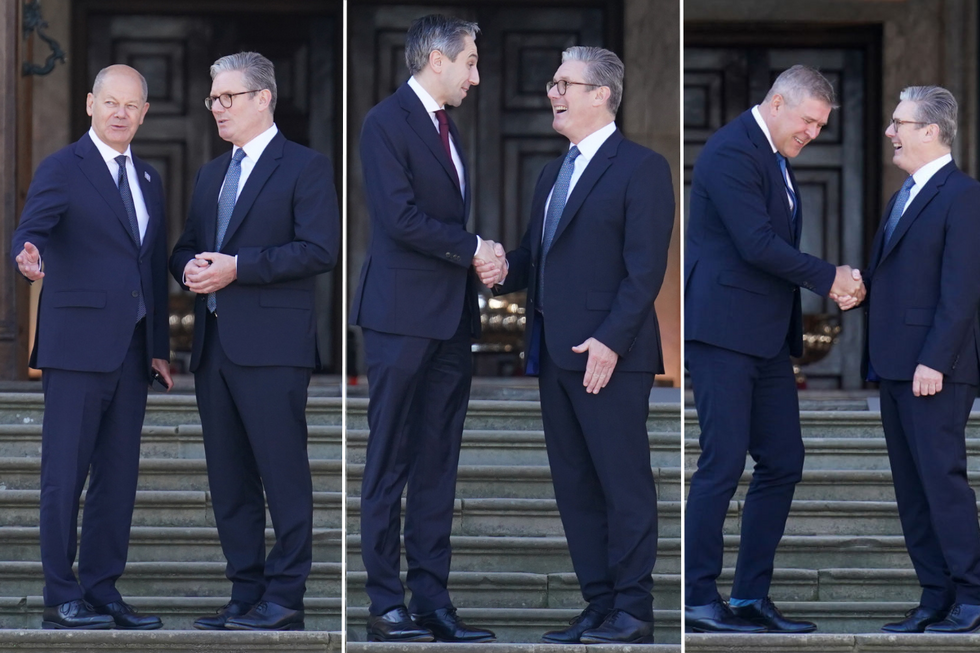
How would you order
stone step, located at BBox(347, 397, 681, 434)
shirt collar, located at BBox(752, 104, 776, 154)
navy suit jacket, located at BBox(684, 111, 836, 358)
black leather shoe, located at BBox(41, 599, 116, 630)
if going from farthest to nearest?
stone step, located at BBox(347, 397, 681, 434), shirt collar, located at BBox(752, 104, 776, 154), navy suit jacket, located at BBox(684, 111, 836, 358), black leather shoe, located at BBox(41, 599, 116, 630)

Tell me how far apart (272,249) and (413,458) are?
25.6 inches

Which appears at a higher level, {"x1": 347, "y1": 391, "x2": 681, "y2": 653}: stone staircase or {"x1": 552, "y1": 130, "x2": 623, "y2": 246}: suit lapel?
{"x1": 552, "y1": 130, "x2": 623, "y2": 246}: suit lapel

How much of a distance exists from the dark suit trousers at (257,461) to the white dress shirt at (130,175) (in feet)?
1.12

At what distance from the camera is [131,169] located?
4.25m

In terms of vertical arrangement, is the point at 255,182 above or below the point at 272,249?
above

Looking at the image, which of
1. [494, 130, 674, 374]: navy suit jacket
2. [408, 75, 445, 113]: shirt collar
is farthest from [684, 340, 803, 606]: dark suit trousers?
[408, 75, 445, 113]: shirt collar

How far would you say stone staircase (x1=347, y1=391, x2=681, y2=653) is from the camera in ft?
13.6

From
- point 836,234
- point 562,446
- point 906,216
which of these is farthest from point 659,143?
point 562,446

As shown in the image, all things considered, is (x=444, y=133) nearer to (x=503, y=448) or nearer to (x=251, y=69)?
(x=251, y=69)

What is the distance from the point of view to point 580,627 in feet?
13.3

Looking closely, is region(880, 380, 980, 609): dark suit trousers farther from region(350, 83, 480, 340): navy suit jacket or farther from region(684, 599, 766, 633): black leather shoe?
region(350, 83, 480, 340): navy suit jacket

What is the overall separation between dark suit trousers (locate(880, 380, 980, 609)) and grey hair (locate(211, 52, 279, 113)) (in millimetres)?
1834

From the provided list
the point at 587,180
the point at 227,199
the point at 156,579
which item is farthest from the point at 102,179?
the point at 587,180

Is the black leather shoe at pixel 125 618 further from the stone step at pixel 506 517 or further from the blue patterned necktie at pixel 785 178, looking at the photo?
the blue patterned necktie at pixel 785 178
